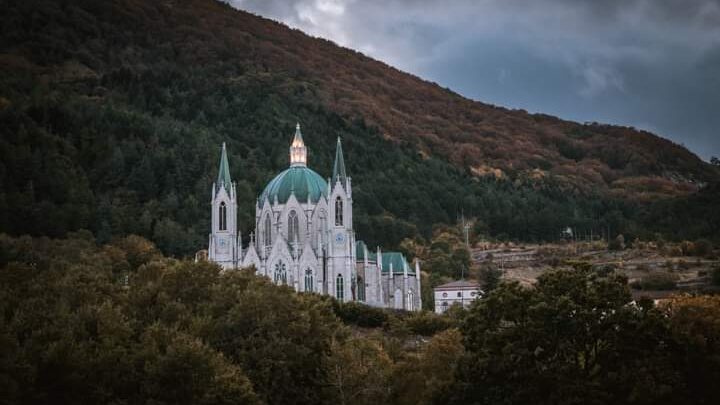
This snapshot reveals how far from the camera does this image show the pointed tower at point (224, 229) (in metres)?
102

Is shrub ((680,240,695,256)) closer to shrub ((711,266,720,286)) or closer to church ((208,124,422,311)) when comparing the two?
shrub ((711,266,720,286))

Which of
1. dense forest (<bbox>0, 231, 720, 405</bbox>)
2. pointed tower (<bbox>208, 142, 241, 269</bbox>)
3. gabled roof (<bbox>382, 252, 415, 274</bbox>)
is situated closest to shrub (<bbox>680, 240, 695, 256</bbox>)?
gabled roof (<bbox>382, 252, 415, 274</bbox>)

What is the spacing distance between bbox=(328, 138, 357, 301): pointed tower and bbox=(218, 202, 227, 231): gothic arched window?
11.5 m

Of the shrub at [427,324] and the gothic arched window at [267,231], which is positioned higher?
the gothic arched window at [267,231]

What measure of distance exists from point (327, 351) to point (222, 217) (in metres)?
50.3

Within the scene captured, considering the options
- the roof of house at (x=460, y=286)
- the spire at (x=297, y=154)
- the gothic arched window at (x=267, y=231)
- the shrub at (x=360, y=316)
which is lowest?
the shrub at (x=360, y=316)

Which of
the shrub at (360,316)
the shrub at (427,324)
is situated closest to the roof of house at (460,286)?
the shrub at (360,316)

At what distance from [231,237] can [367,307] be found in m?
22.9

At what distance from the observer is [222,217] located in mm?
104000

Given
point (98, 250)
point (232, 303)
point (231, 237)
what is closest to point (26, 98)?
point (98, 250)

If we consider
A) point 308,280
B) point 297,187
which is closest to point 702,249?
point 297,187

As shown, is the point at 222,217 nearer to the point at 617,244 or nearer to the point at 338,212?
the point at 338,212

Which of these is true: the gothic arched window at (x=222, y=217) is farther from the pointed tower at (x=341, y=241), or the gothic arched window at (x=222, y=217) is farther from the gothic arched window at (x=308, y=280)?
the pointed tower at (x=341, y=241)

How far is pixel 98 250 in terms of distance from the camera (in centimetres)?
10644
